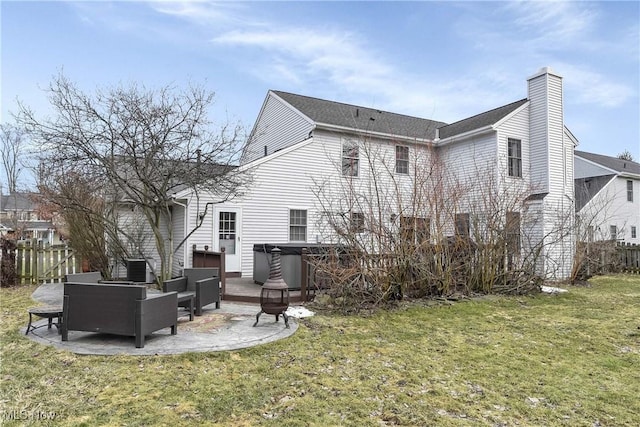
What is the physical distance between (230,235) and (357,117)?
7669 millimetres

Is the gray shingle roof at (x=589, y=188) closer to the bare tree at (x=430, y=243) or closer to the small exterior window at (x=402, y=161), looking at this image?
the small exterior window at (x=402, y=161)

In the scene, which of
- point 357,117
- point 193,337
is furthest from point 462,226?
point 357,117

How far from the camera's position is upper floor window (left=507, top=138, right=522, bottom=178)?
15.5 m

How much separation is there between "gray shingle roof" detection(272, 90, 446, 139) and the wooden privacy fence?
9.09 meters

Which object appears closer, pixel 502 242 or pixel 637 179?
pixel 502 242

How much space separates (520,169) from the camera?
15508 mm

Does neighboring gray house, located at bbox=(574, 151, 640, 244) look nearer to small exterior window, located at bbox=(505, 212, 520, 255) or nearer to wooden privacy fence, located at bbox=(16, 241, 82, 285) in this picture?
small exterior window, located at bbox=(505, 212, 520, 255)

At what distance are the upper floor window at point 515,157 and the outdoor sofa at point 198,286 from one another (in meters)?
12.6

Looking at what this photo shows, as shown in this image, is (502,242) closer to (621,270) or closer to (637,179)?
(621,270)

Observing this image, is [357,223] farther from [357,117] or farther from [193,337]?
[357,117]

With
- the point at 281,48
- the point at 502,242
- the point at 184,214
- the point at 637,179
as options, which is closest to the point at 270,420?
the point at 502,242

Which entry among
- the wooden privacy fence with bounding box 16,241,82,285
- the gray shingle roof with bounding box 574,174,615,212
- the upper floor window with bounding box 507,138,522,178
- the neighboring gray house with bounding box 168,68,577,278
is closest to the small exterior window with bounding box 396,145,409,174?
the neighboring gray house with bounding box 168,68,577,278

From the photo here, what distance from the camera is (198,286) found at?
22.6ft

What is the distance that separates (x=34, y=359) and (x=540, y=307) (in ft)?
29.7
